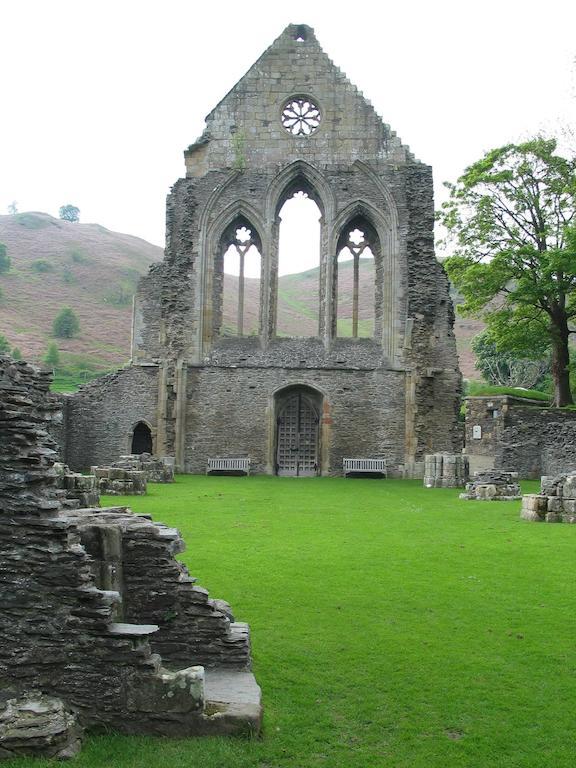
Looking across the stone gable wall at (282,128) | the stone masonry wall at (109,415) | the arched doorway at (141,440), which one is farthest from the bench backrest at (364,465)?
the stone gable wall at (282,128)

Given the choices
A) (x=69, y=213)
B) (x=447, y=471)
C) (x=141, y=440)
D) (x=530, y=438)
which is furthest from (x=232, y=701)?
(x=69, y=213)

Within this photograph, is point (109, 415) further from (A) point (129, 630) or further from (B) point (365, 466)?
(A) point (129, 630)

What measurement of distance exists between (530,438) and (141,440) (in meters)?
12.3

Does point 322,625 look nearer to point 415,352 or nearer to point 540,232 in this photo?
point 415,352

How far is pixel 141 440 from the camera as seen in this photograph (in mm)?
26062

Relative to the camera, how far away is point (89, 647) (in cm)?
434

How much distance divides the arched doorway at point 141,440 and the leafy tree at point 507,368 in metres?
27.3

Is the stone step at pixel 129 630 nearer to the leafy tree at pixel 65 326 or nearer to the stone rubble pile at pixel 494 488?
the stone rubble pile at pixel 494 488

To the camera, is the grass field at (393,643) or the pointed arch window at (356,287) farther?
the pointed arch window at (356,287)

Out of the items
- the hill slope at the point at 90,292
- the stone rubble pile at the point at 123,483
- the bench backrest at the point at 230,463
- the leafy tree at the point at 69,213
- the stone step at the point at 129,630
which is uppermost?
the leafy tree at the point at 69,213

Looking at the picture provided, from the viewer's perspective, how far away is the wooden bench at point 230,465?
80.4ft

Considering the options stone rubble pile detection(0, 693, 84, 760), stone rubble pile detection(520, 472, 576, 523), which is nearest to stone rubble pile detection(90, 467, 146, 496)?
stone rubble pile detection(520, 472, 576, 523)

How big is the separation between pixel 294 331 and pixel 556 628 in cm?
7662

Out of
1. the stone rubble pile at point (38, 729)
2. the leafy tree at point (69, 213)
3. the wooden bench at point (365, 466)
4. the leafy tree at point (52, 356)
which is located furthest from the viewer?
the leafy tree at point (69, 213)
